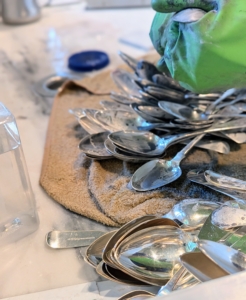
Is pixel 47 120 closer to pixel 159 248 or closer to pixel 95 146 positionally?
pixel 95 146

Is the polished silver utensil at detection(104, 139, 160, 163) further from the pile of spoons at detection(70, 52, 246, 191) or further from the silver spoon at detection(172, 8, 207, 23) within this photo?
the silver spoon at detection(172, 8, 207, 23)

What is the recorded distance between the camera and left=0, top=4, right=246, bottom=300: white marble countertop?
0.29m

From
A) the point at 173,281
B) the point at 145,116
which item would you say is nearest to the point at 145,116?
the point at 145,116

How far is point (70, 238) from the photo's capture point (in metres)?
0.34

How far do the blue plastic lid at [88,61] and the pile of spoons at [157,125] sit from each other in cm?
A: 22

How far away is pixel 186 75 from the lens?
1.07 ft

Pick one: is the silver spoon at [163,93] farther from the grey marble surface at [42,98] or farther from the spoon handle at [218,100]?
the grey marble surface at [42,98]

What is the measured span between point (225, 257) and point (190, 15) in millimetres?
192

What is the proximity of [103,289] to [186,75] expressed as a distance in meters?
0.20

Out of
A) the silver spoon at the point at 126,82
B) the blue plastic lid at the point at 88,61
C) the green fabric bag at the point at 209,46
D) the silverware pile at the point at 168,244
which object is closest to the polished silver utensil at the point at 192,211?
the silverware pile at the point at 168,244

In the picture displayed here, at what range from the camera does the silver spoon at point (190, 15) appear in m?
0.29

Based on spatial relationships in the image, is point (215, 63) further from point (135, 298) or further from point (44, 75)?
point (44, 75)

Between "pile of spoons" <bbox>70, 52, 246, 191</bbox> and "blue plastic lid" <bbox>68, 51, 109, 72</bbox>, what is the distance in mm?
223

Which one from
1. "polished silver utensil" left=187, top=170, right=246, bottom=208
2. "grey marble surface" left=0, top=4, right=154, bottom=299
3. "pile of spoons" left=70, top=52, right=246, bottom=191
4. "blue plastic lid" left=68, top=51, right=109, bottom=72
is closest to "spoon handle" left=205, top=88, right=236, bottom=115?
"pile of spoons" left=70, top=52, right=246, bottom=191
